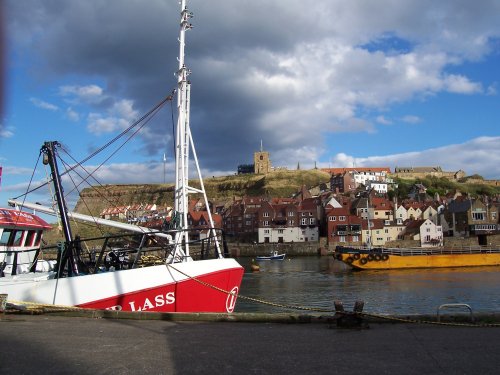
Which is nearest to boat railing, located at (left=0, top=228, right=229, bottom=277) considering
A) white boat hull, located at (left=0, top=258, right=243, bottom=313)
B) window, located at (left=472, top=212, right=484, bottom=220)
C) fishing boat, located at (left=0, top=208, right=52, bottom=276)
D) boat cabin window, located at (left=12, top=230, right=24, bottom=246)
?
fishing boat, located at (left=0, top=208, right=52, bottom=276)

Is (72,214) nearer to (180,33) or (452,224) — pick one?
(180,33)

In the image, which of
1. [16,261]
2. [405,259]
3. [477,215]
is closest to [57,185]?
[16,261]

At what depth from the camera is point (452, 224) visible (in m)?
107

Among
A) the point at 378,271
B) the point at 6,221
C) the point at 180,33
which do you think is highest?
the point at 180,33

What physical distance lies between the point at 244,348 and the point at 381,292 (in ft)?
102

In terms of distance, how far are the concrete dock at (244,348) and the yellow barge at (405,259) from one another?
169ft

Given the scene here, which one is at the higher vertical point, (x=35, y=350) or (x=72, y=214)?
(x=72, y=214)

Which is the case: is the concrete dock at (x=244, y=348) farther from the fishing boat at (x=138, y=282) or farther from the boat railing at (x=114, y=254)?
the boat railing at (x=114, y=254)

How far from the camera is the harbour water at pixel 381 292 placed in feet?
95.8

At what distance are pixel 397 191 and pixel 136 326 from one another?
162308 mm

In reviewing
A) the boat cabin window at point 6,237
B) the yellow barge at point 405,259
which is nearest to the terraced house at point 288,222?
the yellow barge at point 405,259

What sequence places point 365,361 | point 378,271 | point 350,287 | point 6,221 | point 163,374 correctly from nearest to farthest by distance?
1. point 163,374
2. point 365,361
3. point 6,221
4. point 350,287
5. point 378,271

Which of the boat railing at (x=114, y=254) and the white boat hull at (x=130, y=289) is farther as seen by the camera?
the boat railing at (x=114, y=254)

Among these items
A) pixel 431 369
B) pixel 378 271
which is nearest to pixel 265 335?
pixel 431 369
